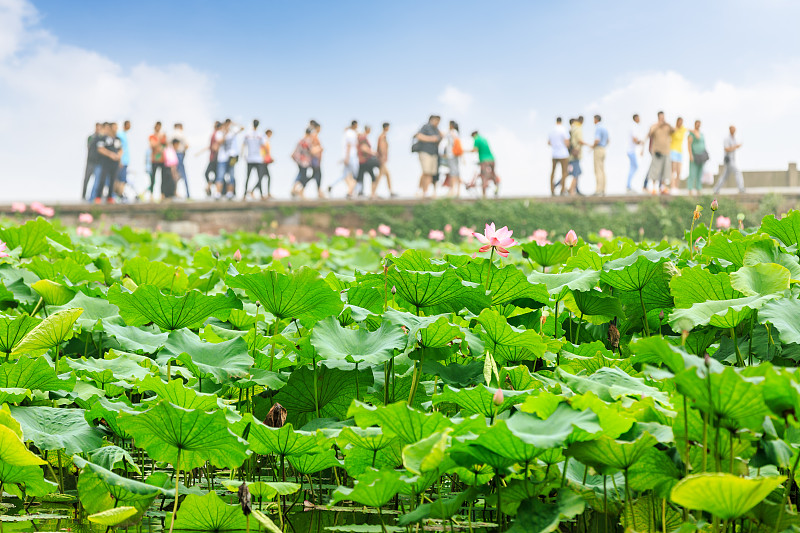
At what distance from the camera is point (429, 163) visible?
14.0m

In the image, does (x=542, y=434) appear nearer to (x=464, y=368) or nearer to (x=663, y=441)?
(x=663, y=441)

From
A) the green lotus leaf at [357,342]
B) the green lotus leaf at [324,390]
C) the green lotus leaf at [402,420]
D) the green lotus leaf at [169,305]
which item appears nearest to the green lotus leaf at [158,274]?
the green lotus leaf at [169,305]

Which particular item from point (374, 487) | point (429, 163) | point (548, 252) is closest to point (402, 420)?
point (374, 487)

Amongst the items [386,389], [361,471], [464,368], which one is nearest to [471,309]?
[464,368]

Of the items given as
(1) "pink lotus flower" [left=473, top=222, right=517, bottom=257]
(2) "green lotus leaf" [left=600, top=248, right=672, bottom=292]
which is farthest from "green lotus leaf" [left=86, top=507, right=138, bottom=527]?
(2) "green lotus leaf" [left=600, top=248, right=672, bottom=292]

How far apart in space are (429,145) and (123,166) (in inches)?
202

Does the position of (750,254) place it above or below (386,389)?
above

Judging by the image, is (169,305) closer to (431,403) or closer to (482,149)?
(431,403)

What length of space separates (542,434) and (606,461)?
123 mm

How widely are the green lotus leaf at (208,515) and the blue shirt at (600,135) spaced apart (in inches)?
521

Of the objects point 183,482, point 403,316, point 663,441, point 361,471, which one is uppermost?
point 403,316

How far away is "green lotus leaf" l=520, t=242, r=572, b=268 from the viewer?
2.68m

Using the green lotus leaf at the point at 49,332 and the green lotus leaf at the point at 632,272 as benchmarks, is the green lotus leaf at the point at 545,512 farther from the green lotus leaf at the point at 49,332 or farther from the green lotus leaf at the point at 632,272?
the green lotus leaf at the point at 49,332

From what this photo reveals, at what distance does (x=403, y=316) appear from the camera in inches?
70.5
